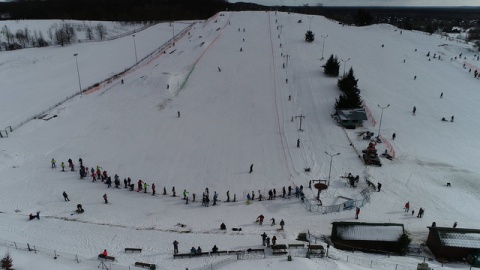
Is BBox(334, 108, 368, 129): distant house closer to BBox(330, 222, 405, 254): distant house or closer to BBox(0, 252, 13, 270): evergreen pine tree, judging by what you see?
BBox(330, 222, 405, 254): distant house

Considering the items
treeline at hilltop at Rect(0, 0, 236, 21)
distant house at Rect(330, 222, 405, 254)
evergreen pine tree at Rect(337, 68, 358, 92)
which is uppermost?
treeline at hilltop at Rect(0, 0, 236, 21)

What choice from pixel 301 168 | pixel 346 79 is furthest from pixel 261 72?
pixel 301 168

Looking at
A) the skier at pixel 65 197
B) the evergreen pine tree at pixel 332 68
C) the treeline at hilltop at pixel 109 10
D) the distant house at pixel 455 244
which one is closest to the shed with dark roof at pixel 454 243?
the distant house at pixel 455 244

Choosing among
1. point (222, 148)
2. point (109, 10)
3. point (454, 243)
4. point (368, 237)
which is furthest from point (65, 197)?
point (109, 10)

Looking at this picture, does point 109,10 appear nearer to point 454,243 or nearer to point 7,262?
point 7,262

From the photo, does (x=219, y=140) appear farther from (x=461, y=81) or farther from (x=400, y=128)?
(x=461, y=81)

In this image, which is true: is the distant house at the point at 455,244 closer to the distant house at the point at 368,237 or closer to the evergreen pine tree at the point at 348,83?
the distant house at the point at 368,237

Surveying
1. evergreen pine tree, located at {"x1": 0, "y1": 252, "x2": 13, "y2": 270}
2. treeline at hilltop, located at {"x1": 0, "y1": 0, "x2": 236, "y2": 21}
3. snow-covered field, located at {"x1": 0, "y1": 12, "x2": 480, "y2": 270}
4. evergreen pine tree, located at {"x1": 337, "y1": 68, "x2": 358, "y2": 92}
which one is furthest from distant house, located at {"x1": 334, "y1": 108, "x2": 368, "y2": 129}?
treeline at hilltop, located at {"x1": 0, "y1": 0, "x2": 236, "y2": 21}
